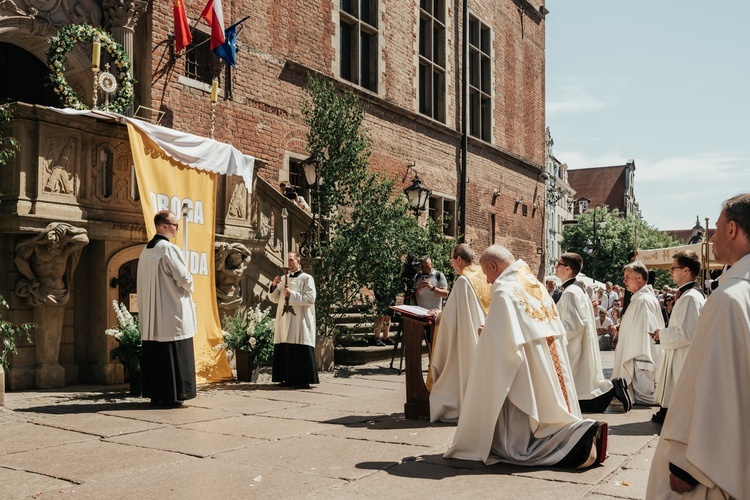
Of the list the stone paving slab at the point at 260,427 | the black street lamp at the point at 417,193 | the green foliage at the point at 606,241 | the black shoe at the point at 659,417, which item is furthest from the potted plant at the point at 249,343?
the green foliage at the point at 606,241

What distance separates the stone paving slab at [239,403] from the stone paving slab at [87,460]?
2.17 m

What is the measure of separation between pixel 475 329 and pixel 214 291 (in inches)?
176

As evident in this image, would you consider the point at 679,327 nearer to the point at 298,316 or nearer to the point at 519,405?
the point at 519,405

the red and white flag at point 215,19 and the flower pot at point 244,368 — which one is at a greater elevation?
the red and white flag at point 215,19

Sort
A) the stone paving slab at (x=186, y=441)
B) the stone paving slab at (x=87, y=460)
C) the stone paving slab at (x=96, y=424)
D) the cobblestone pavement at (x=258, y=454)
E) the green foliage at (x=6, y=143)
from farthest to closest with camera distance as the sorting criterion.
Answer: the green foliage at (x=6, y=143) < the stone paving slab at (x=96, y=424) < the stone paving slab at (x=186, y=441) < the stone paving slab at (x=87, y=460) < the cobblestone pavement at (x=258, y=454)

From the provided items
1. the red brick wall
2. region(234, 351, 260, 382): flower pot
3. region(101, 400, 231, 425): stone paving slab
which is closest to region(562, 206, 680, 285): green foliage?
the red brick wall

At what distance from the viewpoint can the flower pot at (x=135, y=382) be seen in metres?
9.26

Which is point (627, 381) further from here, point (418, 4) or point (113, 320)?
point (418, 4)

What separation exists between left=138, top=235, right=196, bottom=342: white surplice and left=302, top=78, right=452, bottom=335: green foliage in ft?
14.8

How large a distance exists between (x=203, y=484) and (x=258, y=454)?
103 centimetres

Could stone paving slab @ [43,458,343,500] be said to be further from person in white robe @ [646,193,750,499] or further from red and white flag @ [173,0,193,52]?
red and white flag @ [173,0,193,52]

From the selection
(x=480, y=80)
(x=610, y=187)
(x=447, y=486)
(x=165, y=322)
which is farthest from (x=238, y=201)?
(x=610, y=187)

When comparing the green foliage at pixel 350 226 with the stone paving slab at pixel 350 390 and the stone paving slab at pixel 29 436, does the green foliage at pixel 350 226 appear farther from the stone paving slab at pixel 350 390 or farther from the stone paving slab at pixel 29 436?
the stone paving slab at pixel 29 436

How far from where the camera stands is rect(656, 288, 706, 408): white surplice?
7980 millimetres
